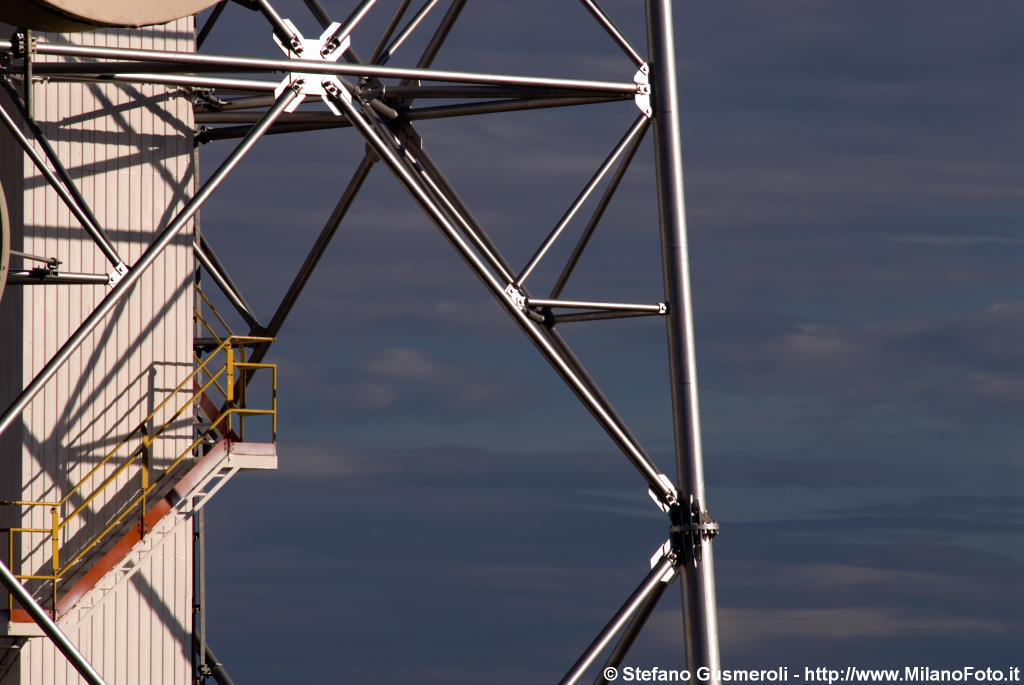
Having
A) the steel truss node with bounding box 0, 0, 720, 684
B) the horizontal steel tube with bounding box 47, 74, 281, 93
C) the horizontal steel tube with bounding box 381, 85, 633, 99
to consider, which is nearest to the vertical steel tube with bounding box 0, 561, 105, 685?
the steel truss node with bounding box 0, 0, 720, 684

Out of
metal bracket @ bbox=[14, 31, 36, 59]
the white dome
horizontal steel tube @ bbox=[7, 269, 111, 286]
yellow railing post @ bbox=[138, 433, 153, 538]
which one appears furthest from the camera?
yellow railing post @ bbox=[138, 433, 153, 538]

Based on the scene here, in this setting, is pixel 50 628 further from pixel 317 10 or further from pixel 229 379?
pixel 317 10

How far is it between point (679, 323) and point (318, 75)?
6.19 m

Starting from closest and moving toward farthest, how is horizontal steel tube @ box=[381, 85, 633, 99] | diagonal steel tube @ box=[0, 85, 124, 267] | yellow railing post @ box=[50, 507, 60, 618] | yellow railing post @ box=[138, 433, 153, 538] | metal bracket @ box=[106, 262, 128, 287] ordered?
diagonal steel tube @ box=[0, 85, 124, 267] → metal bracket @ box=[106, 262, 128, 287] → yellow railing post @ box=[50, 507, 60, 618] → yellow railing post @ box=[138, 433, 153, 538] → horizontal steel tube @ box=[381, 85, 633, 99]

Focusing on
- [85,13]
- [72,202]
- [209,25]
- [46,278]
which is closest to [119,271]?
[72,202]

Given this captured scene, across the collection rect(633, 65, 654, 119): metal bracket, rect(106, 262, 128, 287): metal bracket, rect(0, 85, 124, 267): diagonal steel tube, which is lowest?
rect(106, 262, 128, 287): metal bracket

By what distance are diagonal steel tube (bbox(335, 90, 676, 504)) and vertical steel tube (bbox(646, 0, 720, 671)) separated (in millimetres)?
539

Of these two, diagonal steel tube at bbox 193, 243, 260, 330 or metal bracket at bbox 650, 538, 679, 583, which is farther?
diagonal steel tube at bbox 193, 243, 260, 330

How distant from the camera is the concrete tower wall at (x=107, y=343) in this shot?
975 inches

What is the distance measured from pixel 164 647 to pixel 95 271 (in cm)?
589

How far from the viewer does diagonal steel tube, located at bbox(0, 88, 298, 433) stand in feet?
66.6

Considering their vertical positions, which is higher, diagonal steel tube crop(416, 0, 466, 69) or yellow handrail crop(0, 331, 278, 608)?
diagonal steel tube crop(416, 0, 466, 69)

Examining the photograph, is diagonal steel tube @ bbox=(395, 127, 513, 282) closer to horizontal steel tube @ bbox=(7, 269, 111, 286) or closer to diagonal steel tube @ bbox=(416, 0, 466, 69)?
diagonal steel tube @ bbox=(416, 0, 466, 69)

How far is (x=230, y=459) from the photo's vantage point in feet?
80.4
